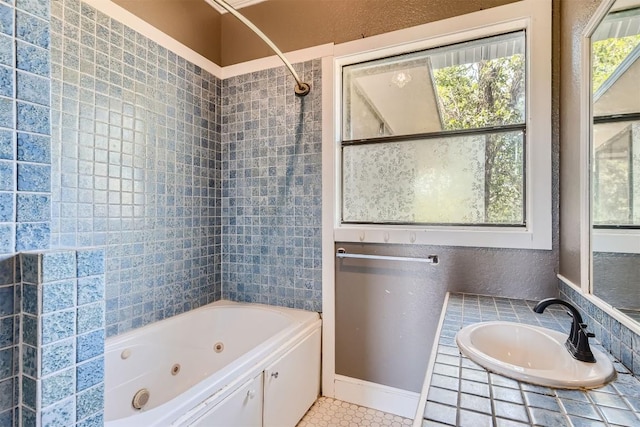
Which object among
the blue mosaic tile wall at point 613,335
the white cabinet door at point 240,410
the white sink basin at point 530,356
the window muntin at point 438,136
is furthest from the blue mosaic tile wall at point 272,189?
the blue mosaic tile wall at point 613,335

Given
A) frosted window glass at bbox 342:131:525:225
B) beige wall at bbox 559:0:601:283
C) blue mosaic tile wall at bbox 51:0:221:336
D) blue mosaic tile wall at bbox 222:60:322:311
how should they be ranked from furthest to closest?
blue mosaic tile wall at bbox 222:60:322:311 < frosted window glass at bbox 342:131:525:225 < blue mosaic tile wall at bbox 51:0:221:336 < beige wall at bbox 559:0:601:283

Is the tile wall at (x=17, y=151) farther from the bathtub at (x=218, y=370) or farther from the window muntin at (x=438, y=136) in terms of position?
the window muntin at (x=438, y=136)

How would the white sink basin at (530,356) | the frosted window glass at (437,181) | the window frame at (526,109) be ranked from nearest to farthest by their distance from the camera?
1. the white sink basin at (530,356)
2. the window frame at (526,109)
3. the frosted window glass at (437,181)

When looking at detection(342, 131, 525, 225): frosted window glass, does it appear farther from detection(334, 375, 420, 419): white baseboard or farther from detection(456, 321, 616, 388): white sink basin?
detection(334, 375, 420, 419): white baseboard

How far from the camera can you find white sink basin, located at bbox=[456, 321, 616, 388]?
0.85 metres

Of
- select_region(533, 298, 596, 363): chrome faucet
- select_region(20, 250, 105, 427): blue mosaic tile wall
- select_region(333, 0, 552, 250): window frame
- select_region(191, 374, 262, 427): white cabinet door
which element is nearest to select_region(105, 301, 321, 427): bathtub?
select_region(191, 374, 262, 427): white cabinet door

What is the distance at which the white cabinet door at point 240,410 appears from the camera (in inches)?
47.2

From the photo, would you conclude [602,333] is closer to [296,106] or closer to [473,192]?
[473,192]

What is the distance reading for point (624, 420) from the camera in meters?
0.71

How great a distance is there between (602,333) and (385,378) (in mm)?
1272

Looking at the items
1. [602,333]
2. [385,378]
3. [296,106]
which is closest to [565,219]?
[602,333]

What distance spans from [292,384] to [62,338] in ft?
4.28

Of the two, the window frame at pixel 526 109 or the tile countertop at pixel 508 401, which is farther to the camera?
the window frame at pixel 526 109

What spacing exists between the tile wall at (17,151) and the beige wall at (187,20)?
129 cm
